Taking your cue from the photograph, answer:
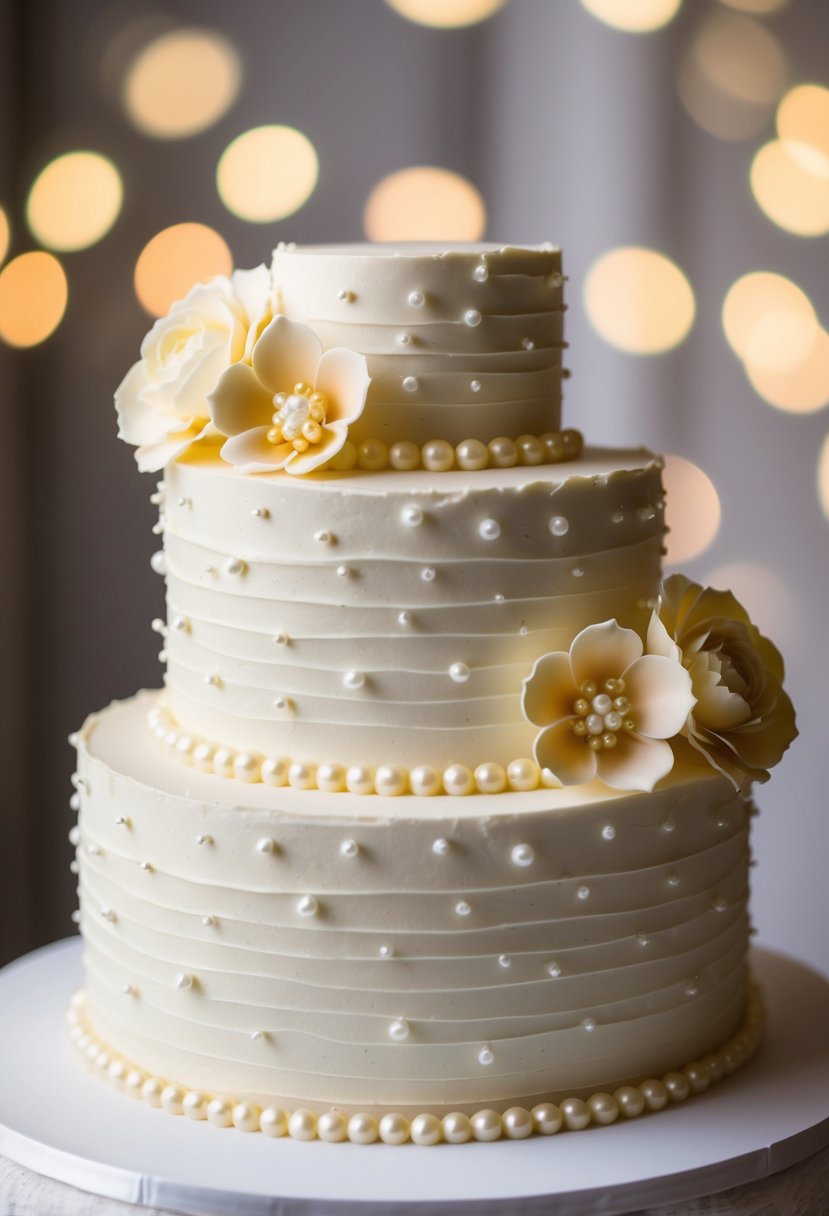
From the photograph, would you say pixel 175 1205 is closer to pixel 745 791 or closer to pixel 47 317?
pixel 745 791

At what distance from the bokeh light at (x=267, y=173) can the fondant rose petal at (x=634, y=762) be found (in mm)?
1516

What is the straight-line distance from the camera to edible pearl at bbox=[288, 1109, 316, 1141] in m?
1.58

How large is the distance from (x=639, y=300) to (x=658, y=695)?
1.44m

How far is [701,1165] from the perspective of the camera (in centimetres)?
153

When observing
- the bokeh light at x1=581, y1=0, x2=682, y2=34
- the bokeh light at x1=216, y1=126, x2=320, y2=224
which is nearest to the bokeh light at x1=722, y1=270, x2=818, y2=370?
the bokeh light at x1=581, y1=0, x2=682, y2=34

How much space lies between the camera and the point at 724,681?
1666 millimetres

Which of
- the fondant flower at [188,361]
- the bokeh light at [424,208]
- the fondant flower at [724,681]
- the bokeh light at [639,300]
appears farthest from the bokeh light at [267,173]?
the fondant flower at [724,681]

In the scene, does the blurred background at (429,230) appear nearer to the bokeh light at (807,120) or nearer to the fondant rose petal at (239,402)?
the bokeh light at (807,120)

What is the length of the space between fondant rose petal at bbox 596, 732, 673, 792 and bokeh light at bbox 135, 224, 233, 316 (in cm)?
148

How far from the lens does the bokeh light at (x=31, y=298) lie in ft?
8.74

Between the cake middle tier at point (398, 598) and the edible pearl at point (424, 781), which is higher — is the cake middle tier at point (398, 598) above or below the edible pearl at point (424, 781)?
above

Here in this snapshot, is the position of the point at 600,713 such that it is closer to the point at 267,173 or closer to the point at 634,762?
the point at 634,762

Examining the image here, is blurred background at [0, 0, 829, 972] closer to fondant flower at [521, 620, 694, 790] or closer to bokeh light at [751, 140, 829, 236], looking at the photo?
bokeh light at [751, 140, 829, 236]

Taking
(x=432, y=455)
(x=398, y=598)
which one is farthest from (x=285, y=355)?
(x=398, y=598)
